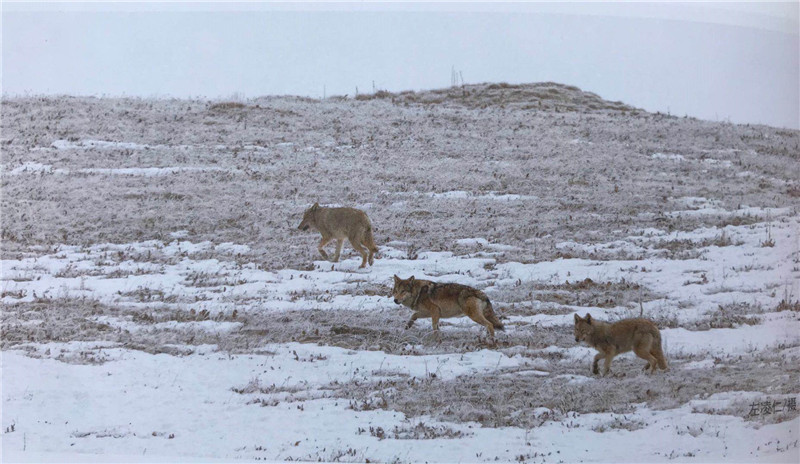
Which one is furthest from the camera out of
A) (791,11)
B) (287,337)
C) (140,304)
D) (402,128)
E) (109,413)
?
(402,128)

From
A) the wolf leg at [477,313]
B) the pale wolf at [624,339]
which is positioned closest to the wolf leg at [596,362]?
the pale wolf at [624,339]

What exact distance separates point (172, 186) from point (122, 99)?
31.6ft

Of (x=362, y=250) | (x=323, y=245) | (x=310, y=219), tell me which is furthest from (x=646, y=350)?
(x=310, y=219)

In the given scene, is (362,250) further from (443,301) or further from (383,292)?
(443,301)

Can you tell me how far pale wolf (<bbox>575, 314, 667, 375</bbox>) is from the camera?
991cm

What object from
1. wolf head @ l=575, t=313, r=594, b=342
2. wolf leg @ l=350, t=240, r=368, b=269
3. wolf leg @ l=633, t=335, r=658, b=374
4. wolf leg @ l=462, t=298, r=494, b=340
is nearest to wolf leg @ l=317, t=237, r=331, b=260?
wolf leg @ l=350, t=240, r=368, b=269

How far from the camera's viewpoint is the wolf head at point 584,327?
401 inches

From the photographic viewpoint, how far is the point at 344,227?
1548 centimetres

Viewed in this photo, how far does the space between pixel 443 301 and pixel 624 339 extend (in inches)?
105

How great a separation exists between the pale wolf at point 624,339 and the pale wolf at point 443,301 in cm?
139

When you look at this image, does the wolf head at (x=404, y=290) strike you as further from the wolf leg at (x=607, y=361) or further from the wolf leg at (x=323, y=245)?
the wolf leg at (x=323, y=245)

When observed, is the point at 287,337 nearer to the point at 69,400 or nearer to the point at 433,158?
the point at 69,400

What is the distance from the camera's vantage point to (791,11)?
10.7 m

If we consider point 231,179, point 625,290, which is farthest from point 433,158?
point 625,290
